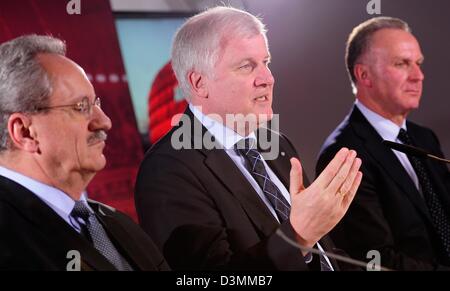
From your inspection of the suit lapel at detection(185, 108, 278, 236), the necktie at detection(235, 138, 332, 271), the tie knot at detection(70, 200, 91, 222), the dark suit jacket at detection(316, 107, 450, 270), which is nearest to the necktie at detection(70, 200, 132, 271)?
the tie knot at detection(70, 200, 91, 222)

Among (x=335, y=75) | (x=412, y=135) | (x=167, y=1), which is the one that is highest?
(x=167, y=1)

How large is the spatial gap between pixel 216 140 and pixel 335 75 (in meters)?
0.79

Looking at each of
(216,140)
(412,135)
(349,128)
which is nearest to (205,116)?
(216,140)

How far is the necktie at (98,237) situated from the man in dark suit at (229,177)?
0.24m

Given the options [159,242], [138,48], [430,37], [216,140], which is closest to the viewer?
[159,242]

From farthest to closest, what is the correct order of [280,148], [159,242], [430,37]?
[430,37] → [280,148] → [159,242]

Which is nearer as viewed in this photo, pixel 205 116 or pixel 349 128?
pixel 205 116

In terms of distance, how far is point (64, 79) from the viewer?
1777mm

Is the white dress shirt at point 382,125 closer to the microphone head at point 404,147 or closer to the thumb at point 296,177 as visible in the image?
the microphone head at point 404,147

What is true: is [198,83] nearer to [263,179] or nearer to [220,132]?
[220,132]

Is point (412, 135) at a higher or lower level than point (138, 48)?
lower

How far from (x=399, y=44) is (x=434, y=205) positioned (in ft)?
2.01
